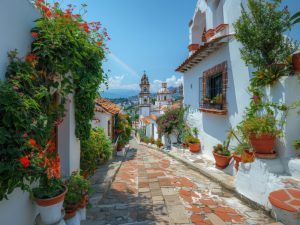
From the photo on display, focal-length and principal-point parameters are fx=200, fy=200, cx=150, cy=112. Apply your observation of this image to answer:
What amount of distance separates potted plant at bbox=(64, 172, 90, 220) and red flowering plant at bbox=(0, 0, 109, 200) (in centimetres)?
44

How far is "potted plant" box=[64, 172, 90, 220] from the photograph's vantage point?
3.10 metres

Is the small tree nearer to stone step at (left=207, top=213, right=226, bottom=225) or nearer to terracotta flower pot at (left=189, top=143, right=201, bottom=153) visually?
stone step at (left=207, top=213, right=226, bottom=225)

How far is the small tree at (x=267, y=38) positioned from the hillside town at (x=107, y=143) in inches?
0.9

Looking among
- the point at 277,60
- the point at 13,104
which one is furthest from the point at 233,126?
the point at 13,104

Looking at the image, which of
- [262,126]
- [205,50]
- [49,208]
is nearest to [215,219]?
[262,126]

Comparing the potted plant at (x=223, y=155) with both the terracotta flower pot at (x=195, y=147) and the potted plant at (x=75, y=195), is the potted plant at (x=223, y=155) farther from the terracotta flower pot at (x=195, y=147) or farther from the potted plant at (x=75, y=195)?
the potted plant at (x=75, y=195)

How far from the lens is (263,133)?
414 cm

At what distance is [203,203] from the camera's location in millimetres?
4184

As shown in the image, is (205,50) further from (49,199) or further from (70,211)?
(49,199)

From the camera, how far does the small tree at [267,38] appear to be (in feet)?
14.6

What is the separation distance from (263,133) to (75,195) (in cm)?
377

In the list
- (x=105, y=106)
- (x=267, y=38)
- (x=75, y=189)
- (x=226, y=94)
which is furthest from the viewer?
(x=105, y=106)

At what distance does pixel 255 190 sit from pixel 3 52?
4.74 m

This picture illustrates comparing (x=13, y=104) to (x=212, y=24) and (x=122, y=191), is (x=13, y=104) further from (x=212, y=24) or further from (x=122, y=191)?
(x=212, y=24)
